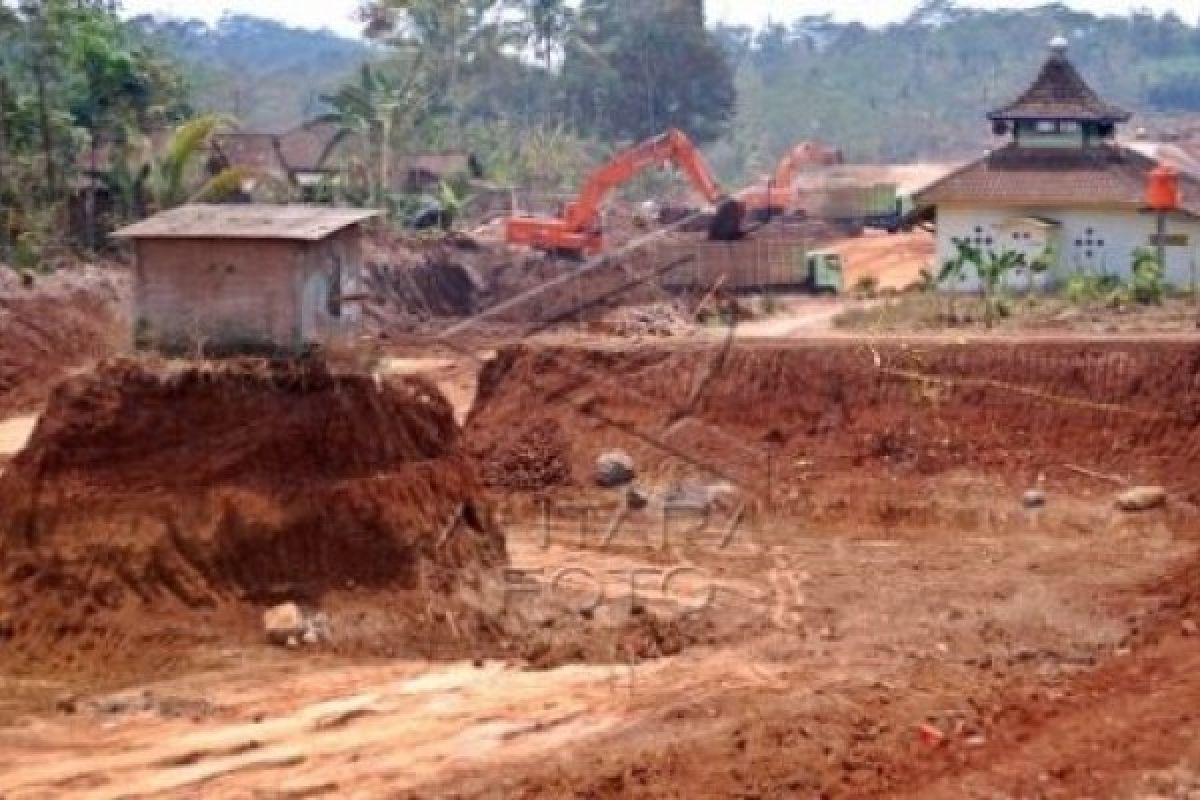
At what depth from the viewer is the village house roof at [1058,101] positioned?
47.7 metres

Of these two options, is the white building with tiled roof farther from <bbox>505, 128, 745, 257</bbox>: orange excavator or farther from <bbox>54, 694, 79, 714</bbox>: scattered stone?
<bbox>54, 694, 79, 714</bbox>: scattered stone

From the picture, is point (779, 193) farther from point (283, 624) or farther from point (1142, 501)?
point (283, 624)

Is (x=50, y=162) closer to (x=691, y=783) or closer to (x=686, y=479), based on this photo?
(x=686, y=479)

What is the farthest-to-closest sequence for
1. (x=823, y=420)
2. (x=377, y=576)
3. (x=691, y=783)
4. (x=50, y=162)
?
(x=50, y=162), (x=823, y=420), (x=377, y=576), (x=691, y=783)

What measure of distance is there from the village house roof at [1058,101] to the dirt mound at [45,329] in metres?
18.8

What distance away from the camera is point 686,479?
32.8m

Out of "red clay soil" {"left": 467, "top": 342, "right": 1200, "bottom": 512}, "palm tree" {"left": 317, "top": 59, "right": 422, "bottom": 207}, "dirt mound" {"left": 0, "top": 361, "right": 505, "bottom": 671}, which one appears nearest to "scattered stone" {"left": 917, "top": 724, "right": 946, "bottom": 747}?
"dirt mound" {"left": 0, "top": 361, "right": 505, "bottom": 671}

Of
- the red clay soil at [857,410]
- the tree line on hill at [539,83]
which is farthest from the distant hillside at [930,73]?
Result: the red clay soil at [857,410]

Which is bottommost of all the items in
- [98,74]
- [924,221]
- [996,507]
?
[996,507]

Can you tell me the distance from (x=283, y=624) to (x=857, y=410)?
514 inches

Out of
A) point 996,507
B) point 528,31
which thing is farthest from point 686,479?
point 528,31

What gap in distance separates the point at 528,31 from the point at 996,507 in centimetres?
6373

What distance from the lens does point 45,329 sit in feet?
136

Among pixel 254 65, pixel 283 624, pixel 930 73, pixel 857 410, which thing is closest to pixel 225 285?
pixel 283 624
